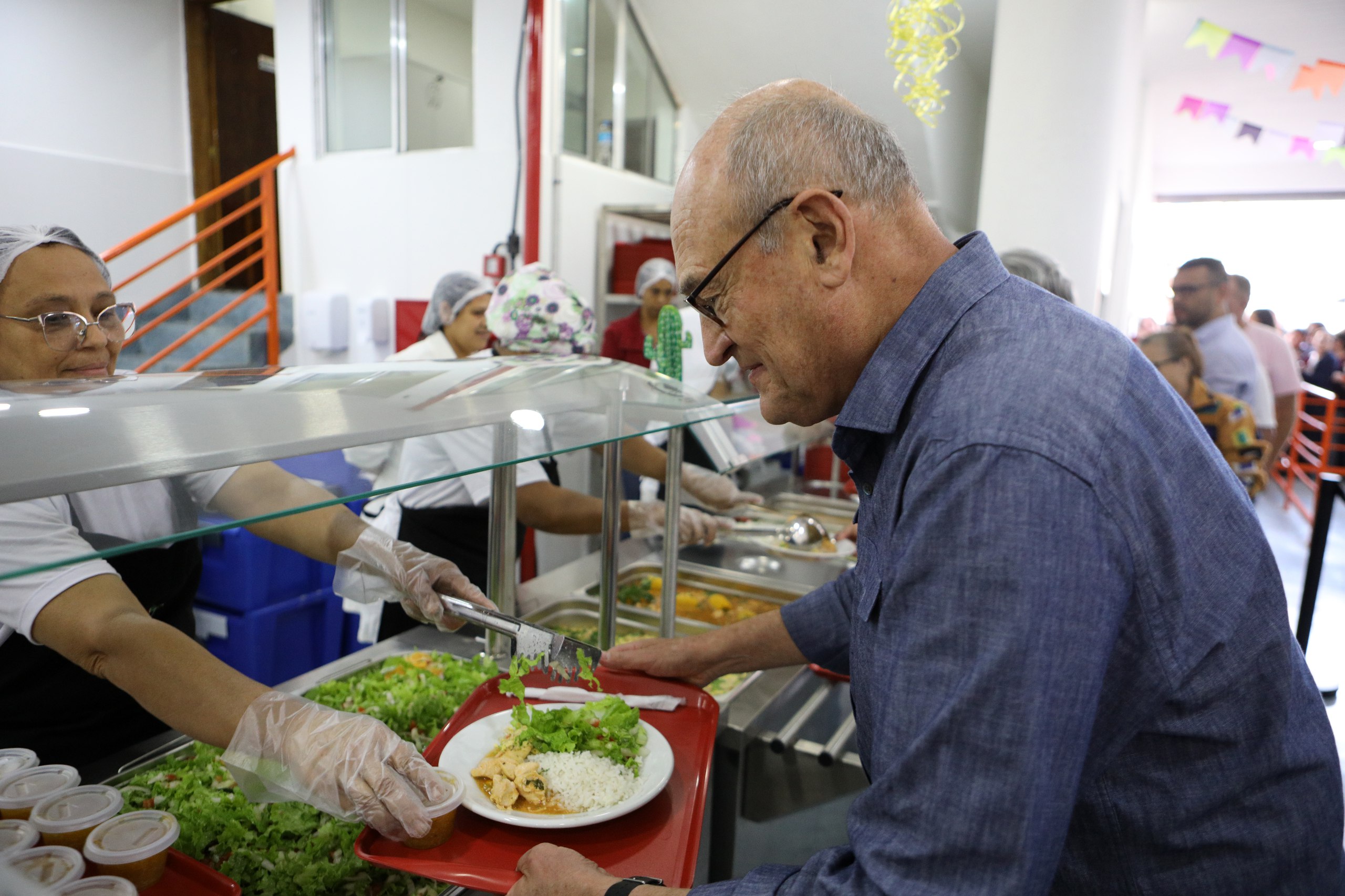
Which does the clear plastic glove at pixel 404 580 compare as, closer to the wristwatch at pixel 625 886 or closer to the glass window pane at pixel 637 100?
the wristwatch at pixel 625 886

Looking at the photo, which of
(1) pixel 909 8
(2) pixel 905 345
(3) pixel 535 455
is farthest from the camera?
(1) pixel 909 8

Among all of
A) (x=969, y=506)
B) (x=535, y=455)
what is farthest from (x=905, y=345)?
(x=535, y=455)

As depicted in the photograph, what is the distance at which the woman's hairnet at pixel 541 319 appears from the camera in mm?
2750

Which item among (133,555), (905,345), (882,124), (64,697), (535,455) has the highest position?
(882,124)

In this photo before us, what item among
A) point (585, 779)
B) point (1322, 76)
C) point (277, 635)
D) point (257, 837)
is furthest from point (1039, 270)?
point (1322, 76)

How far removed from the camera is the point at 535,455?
1.23m

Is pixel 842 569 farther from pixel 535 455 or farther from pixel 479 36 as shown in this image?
pixel 479 36

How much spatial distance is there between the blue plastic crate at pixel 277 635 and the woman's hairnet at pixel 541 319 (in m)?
1.51

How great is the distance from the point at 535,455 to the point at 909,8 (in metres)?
3.50

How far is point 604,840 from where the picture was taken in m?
1.20

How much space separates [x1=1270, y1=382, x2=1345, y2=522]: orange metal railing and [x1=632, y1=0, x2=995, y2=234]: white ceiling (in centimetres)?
378

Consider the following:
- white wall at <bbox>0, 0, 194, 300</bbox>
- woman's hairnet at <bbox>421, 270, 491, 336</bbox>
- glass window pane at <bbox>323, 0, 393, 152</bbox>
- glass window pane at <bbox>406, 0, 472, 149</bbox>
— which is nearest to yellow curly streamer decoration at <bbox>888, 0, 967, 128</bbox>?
woman's hairnet at <bbox>421, 270, 491, 336</bbox>

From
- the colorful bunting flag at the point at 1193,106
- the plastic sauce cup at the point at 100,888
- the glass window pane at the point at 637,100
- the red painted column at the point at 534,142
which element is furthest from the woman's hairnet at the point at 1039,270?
the colorful bunting flag at the point at 1193,106

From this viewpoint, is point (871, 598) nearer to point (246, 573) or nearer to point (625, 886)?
point (625, 886)
